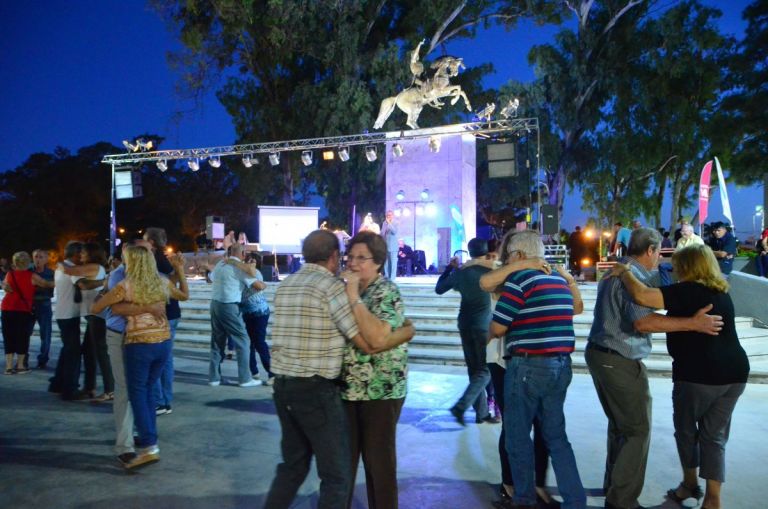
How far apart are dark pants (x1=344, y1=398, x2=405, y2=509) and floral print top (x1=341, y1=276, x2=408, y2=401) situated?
5 centimetres

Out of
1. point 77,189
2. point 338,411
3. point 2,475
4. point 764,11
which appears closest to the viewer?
point 338,411

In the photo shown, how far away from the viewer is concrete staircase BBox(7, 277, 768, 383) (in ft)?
26.1

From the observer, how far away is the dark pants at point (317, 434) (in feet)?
8.84

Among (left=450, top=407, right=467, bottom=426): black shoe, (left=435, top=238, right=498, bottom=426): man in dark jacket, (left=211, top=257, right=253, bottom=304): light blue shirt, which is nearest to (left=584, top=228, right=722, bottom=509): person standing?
(left=435, top=238, right=498, bottom=426): man in dark jacket

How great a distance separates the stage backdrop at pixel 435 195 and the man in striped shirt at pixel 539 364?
15.5 meters

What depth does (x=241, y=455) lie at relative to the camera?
468cm

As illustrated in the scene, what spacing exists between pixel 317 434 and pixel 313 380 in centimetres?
24

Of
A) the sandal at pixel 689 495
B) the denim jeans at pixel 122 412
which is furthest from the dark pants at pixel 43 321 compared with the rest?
the sandal at pixel 689 495

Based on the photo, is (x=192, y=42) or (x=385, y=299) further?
(x=192, y=42)

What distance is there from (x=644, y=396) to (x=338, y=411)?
6.05ft

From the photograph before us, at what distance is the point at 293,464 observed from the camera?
279 cm

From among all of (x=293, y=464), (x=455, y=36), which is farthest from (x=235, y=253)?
(x=455, y=36)

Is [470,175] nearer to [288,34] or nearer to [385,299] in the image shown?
[288,34]

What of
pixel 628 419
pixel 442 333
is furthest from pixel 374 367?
pixel 442 333
